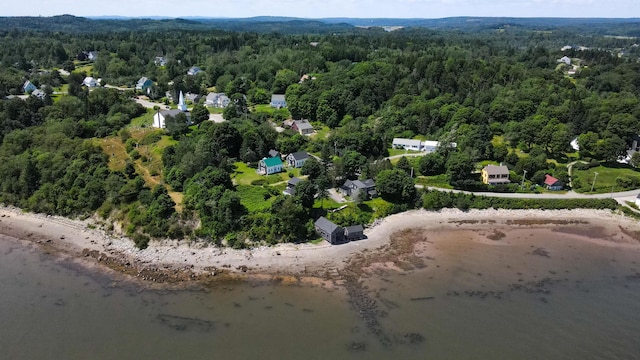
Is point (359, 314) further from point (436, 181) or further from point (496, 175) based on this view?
point (496, 175)

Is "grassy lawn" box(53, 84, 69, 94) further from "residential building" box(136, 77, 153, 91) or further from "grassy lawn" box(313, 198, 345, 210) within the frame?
"grassy lawn" box(313, 198, 345, 210)

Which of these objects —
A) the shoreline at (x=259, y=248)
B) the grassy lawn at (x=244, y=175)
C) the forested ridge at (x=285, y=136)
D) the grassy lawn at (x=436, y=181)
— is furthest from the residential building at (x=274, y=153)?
the grassy lawn at (x=436, y=181)

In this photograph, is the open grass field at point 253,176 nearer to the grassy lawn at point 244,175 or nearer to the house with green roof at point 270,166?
the grassy lawn at point 244,175

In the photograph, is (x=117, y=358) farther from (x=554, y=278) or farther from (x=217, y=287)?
(x=554, y=278)

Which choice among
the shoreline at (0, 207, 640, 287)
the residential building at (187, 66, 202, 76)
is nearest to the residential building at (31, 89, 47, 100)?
the residential building at (187, 66, 202, 76)

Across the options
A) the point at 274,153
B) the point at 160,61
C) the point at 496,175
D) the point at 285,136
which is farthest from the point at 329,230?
the point at 160,61
